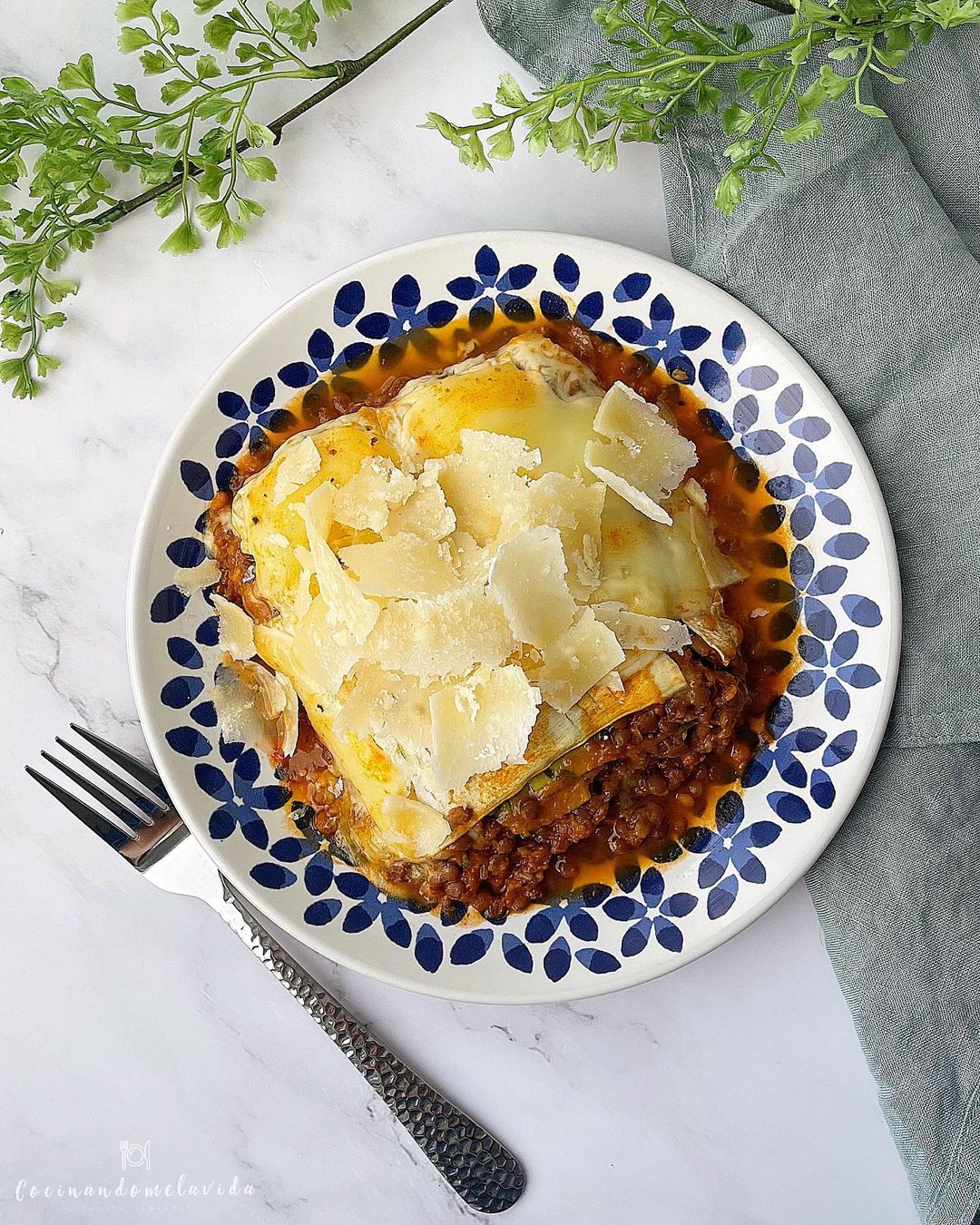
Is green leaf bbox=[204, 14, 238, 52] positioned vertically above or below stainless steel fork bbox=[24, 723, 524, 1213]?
above

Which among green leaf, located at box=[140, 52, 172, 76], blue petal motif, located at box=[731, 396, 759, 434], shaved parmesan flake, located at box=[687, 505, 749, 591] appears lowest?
shaved parmesan flake, located at box=[687, 505, 749, 591]

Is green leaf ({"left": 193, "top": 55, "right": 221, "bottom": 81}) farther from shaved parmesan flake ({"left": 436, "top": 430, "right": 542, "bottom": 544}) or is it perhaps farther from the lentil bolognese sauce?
shaved parmesan flake ({"left": 436, "top": 430, "right": 542, "bottom": 544})

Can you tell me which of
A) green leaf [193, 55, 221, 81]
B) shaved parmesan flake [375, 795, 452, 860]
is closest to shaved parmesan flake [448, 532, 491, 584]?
shaved parmesan flake [375, 795, 452, 860]

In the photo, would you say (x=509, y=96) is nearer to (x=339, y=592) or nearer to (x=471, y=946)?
(x=339, y=592)

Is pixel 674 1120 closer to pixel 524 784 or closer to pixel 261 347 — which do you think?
pixel 524 784

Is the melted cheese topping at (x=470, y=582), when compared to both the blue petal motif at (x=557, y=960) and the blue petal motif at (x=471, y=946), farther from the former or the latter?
the blue petal motif at (x=557, y=960)
